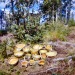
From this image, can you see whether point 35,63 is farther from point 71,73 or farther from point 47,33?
point 47,33

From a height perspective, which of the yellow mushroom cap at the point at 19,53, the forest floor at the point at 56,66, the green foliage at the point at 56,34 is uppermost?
the green foliage at the point at 56,34

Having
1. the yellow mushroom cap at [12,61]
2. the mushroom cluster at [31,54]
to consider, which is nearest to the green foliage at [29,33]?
the mushroom cluster at [31,54]

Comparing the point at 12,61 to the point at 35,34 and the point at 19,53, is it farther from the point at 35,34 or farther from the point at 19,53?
the point at 35,34

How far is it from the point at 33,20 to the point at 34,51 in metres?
2.16

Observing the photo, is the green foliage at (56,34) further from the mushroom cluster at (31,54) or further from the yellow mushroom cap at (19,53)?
the yellow mushroom cap at (19,53)

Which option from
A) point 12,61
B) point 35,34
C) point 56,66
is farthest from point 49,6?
point 56,66

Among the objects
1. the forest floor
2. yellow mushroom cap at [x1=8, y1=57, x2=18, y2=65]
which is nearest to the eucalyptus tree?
the forest floor

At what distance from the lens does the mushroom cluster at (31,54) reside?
7.28 meters

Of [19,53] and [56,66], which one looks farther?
[19,53]

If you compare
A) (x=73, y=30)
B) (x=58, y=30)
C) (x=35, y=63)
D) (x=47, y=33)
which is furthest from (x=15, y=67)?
(x=73, y=30)

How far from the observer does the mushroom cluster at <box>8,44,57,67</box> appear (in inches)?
287

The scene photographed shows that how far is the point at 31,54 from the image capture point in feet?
25.0

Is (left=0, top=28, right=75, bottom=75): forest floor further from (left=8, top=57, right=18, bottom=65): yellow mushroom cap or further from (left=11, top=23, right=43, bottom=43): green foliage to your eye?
(left=11, top=23, right=43, bottom=43): green foliage

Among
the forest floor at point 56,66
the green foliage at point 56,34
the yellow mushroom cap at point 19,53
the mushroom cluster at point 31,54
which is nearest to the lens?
the forest floor at point 56,66
